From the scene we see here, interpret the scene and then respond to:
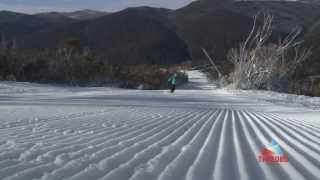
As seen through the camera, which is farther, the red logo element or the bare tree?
the bare tree

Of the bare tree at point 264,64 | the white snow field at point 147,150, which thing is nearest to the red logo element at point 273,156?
the white snow field at point 147,150

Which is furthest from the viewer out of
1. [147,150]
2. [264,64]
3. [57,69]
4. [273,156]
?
[57,69]

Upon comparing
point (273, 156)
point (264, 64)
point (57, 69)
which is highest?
point (264, 64)

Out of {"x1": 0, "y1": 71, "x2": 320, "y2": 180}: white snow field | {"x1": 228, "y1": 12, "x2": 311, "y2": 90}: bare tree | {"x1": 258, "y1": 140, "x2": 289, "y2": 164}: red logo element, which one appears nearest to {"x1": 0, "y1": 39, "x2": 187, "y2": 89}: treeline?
{"x1": 228, "y1": 12, "x2": 311, "y2": 90}: bare tree

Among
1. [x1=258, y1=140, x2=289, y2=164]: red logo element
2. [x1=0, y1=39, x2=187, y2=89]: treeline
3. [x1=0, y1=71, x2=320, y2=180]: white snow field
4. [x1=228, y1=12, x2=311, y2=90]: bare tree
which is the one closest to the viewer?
[x1=0, y1=71, x2=320, y2=180]: white snow field

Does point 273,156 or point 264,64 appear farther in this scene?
point 264,64

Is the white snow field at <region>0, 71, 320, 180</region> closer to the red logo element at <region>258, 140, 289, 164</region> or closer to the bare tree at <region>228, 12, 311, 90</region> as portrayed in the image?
the red logo element at <region>258, 140, 289, 164</region>

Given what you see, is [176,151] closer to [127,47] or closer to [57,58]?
[57,58]

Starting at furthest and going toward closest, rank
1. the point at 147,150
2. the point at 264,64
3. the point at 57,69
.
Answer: the point at 57,69 < the point at 264,64 < the point at 147,150

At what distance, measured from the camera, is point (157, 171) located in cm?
473

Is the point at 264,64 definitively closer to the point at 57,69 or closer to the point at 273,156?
the point at 57,69

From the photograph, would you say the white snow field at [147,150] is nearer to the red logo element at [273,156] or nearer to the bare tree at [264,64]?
the red logo element at [273,156]

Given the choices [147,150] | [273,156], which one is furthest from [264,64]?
[147,150]

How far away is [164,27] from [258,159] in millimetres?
122024
